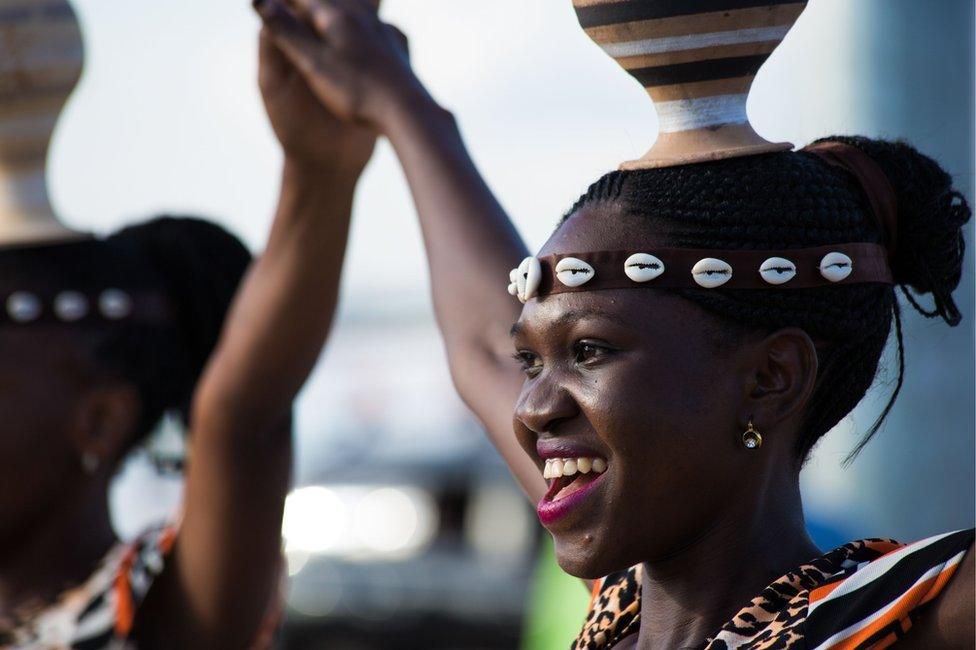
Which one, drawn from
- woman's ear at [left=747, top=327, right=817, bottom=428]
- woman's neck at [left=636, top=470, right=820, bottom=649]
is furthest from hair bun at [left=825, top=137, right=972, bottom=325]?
woman's neck at [left=636, top=470, right=820, bottom=649]

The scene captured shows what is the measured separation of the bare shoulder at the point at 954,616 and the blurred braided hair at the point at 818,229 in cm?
40

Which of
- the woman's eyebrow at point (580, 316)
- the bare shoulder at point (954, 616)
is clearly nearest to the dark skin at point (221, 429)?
the woman's eyebrow at point (580, 316)

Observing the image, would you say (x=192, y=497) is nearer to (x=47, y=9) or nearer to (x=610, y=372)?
(x=47, y=9)

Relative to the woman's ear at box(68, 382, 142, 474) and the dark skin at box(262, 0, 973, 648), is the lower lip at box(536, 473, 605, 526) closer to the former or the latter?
the dark skin at box(262, 0, 973, 648)

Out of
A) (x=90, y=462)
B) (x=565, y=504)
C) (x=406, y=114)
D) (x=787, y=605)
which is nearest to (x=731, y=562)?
(x=787, y=605)

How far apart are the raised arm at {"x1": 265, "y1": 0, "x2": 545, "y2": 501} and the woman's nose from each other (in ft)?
1.30

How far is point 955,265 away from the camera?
239 cm

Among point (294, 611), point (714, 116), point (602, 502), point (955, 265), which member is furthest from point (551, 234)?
point (294, 611)

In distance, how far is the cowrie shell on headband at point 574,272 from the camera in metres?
2.23

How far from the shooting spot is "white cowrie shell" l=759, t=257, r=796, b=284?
2178mm

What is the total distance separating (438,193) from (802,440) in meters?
0.91

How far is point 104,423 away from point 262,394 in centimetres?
62

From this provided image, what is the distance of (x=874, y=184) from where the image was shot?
2330 mm

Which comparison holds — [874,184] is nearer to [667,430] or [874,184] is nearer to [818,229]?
[818,229]
